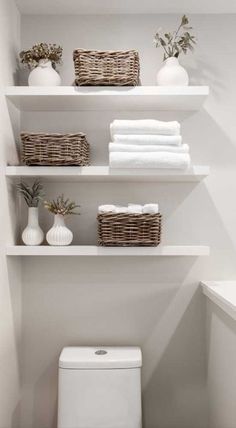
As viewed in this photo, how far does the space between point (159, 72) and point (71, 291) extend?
1.12m

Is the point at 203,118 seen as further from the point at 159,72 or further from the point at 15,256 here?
the point at 15,256

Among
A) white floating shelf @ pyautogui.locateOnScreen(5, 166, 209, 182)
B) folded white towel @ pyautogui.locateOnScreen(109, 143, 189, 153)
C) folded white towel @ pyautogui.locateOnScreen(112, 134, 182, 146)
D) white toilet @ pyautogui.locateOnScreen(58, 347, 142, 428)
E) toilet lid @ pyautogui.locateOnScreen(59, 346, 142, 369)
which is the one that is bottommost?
white toilet @ pyautogui.locateOnScreen(58, 347, 142, 428)

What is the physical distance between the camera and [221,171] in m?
2.65

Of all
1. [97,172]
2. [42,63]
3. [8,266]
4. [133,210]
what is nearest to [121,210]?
[133,210]

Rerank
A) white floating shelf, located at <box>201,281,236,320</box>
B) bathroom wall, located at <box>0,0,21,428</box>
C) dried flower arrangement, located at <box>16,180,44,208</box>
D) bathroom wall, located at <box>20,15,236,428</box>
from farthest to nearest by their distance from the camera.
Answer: bathroom wall, located at <box>20,15,236,428</box> → dried flower arrangement, located at <box>16,180,44,208</box> → bathroom wall, located at <box>0,0,21,428</box> → white floating shelf, located at <box>201,281,236,320</box>

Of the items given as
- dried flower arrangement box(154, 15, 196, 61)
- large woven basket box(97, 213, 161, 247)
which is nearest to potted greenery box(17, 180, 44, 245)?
large woven basket box(97, 213, 161, 247)

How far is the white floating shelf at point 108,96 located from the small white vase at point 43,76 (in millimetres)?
59

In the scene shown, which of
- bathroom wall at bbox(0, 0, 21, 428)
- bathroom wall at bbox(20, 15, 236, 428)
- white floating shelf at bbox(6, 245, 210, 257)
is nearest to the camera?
bathroom wall at bbox(0, 0, 21, 428)

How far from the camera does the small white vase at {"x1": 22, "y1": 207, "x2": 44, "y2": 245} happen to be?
247 centimetres

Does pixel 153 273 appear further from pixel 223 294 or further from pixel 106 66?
pixel 106 66

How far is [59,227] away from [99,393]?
0.75 metres

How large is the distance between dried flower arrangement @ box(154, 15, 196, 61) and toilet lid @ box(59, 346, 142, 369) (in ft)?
4.56

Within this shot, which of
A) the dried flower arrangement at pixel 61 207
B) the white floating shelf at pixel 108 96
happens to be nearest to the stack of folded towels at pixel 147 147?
the white floating shelf at pixel 108 96

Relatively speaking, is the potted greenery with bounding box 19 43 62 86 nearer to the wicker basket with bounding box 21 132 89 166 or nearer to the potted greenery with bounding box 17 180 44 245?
the wicker basket with bounding box 21 132 89 166
